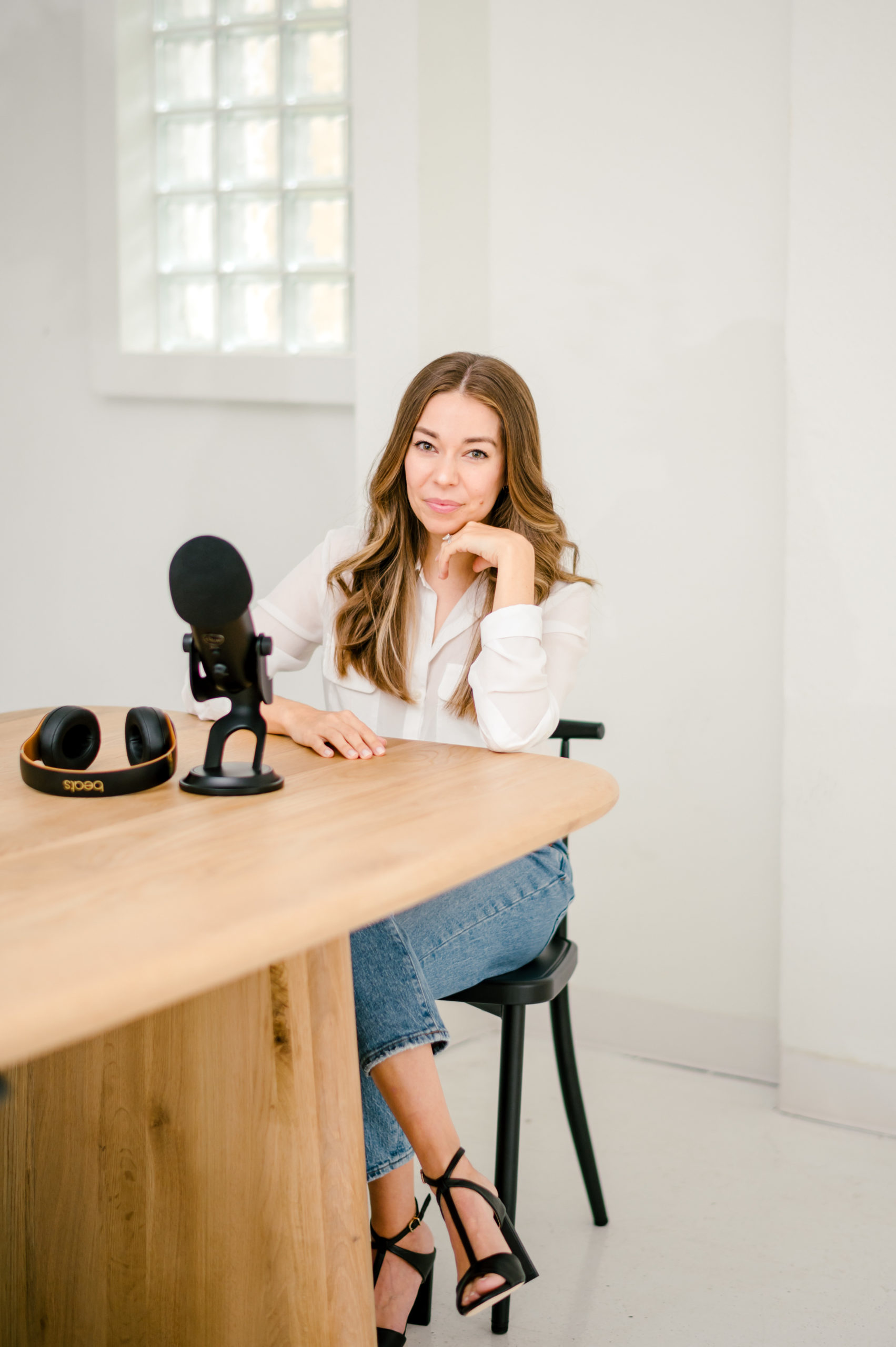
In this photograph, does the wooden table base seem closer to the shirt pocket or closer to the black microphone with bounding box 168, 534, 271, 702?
the black microphone with bounding box 168, 534, 271, 702

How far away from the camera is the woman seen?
4.86ft

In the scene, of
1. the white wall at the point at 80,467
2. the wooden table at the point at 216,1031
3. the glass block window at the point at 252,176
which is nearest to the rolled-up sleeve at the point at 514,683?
the wooden table at the point at 216,1031

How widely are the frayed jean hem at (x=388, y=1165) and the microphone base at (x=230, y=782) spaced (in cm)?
55

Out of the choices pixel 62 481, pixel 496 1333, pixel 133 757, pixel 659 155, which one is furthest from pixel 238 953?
pixel 62 481

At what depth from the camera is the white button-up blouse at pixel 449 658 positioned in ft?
5.59

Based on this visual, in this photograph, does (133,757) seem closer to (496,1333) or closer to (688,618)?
(496,1333)

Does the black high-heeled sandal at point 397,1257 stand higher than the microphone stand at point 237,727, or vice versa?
the microphone stand at point 237,727

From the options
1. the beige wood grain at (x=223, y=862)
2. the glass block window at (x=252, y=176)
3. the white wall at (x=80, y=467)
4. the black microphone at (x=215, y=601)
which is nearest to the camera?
the beige wood grain at (x=223, y=862)

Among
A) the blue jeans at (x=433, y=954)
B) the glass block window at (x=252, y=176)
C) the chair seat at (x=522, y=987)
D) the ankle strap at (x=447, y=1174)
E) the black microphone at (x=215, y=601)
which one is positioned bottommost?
the ankle strap at (x=447, y=1174)

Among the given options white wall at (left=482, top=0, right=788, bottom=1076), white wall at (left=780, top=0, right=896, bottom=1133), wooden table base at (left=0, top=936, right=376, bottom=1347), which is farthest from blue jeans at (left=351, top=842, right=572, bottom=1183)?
white wall at (left=482, top=0, right=788, bottom=1076)

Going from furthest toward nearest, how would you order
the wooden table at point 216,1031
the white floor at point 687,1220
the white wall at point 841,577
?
the white wall at point 841,577
the white floor at point 687,1220
the wooden table at point 216,1031

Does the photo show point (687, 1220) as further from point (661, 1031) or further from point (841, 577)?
point (841, 577)

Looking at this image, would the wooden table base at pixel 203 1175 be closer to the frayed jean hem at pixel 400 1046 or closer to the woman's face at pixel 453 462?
the frayed jean hem at pixel 400 1046

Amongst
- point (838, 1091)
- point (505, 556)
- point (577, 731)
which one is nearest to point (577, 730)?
point (577, 731)
